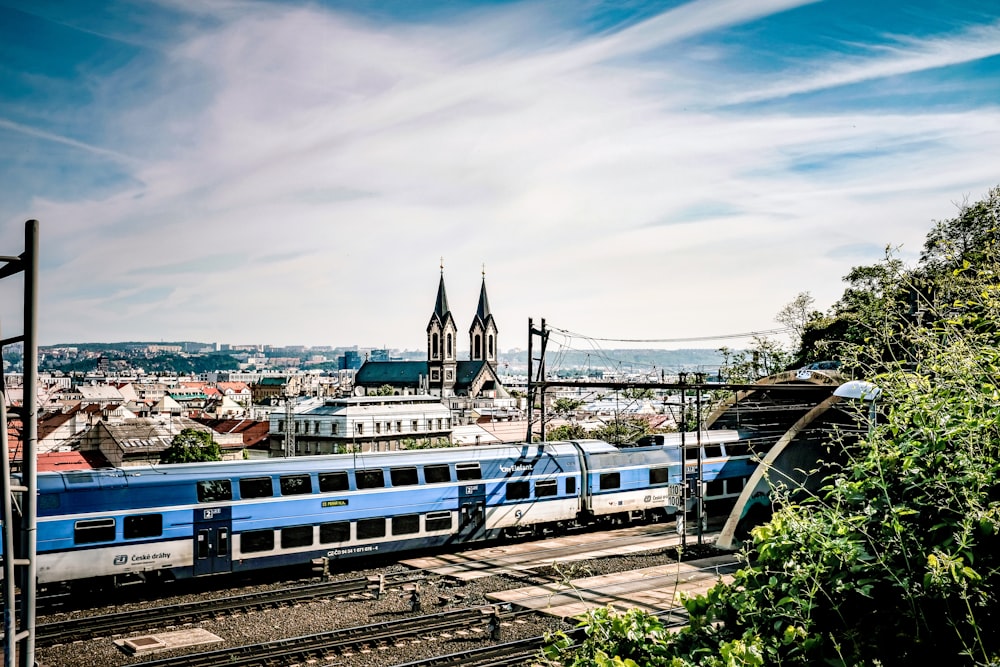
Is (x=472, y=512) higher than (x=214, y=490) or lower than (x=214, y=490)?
lower

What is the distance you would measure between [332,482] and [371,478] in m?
1.08

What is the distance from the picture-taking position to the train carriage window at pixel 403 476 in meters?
22.2

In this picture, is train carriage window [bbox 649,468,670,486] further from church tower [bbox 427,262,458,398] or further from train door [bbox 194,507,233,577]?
church tower [bbox 427,262,458,398]

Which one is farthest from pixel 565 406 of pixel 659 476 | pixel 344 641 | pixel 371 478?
pixel 344 641

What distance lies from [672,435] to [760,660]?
24145mm

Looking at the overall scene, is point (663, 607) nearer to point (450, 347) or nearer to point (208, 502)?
point (208, 502)

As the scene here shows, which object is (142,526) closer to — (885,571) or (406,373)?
(885,571)

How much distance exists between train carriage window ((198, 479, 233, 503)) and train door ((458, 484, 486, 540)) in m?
6.46

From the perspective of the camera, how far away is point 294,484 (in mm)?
20672

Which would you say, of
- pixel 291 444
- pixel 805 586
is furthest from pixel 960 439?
pixel 291 444

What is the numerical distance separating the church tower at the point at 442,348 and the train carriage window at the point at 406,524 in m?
132

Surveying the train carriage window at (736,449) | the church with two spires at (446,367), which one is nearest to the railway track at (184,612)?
the train carriage window at (736,449)

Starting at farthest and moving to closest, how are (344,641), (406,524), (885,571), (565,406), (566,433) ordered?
1. (566,433)
2. (565,406)
3. (406,524)
4. (344,641)
5. (885,571)

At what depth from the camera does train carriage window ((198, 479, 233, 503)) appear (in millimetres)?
19344
